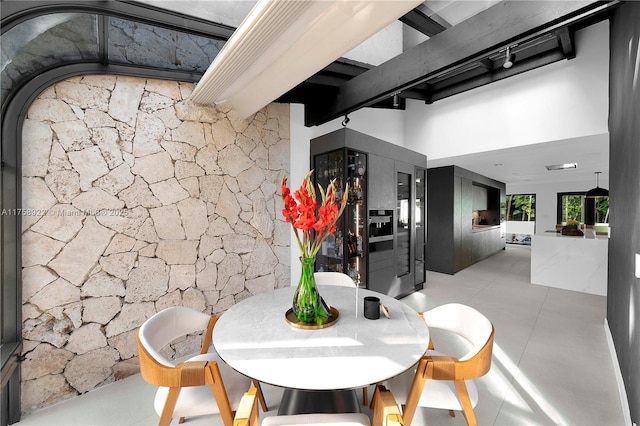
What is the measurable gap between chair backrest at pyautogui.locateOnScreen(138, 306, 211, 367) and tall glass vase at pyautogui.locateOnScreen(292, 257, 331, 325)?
0.70 meters

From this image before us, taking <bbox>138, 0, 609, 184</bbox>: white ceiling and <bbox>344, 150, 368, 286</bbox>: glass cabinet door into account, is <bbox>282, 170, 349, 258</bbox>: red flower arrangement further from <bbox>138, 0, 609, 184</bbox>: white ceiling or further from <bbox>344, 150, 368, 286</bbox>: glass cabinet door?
<bbox>344, 150, 368, 286</bbox>: glass cabinet door

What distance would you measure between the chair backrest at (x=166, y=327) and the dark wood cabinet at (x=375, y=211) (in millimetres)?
1865

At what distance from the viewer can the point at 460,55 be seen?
1916 mm

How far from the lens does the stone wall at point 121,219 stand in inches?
74.6

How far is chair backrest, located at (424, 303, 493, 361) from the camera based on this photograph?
4.74 ft

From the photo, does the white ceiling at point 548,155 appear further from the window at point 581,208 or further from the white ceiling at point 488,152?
the window at point 581,208

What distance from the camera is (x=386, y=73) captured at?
7.93ft

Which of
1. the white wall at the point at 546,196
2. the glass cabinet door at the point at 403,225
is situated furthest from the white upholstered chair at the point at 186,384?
the white wall at the point at 546,196

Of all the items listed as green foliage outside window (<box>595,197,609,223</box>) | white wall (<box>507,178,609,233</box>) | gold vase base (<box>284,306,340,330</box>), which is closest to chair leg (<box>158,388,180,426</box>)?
gold vase base (<box>284,306,340,330</box>)

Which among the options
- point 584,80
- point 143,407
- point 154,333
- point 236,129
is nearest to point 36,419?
point 143,407

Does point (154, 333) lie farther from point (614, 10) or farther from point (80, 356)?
point (614, 10)

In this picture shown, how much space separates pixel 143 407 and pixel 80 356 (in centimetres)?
67

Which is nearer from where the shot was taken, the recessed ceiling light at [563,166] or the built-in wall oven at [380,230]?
the built-in wall oven at [380,230]

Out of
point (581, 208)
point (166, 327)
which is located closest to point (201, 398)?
point (166, 327)
